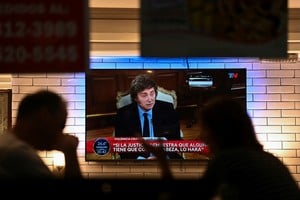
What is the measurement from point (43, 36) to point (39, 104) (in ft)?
1.45

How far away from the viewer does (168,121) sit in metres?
5.95

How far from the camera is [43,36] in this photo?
2.14 metres

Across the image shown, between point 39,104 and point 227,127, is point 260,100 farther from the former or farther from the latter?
point 39,104

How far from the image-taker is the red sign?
7.02 ft

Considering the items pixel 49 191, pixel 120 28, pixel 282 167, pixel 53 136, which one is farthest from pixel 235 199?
pixel 120 28

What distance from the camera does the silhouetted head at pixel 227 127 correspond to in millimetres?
2369

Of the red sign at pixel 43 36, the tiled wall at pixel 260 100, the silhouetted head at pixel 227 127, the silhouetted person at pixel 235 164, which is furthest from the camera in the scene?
the tiled wall at pixel 260 100

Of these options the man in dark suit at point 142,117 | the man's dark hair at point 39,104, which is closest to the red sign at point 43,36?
the man's dark hair at point 39,104

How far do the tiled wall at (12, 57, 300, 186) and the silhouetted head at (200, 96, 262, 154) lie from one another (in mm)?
3608

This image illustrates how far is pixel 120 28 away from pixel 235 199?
325cm

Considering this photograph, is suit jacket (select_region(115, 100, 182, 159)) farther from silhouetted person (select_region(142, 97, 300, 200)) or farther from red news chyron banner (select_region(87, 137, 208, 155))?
silhouetted person (select_region(142, 97, 300, 200))

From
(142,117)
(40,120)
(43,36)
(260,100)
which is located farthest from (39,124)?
(260,100)

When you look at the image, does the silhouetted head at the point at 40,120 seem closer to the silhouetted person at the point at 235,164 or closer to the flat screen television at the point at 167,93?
the silhouetted person at the point at 235,164

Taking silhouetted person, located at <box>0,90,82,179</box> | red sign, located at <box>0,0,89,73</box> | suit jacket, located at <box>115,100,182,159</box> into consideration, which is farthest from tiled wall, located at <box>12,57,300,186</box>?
red sign, located at <box>0,0,89,73</box>
